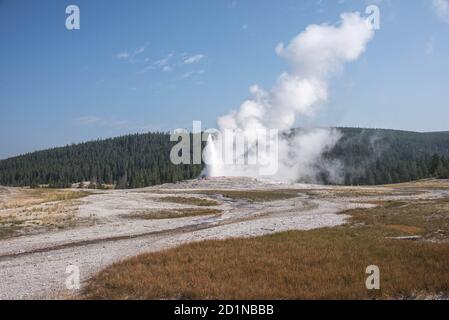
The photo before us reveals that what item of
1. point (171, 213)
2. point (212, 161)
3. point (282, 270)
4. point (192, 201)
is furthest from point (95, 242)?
point (212, 161)

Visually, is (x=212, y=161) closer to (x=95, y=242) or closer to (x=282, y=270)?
(x=95, y=242)

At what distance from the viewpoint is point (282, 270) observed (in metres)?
19.2

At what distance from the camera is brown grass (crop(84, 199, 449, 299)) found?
16.0m

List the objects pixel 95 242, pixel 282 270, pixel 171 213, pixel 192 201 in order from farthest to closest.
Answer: pixel 192 201 < pixel 171 213 < pixel 95 242 < pixel 282 270

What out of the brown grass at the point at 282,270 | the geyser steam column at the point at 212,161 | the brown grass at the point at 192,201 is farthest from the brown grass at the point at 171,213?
the geyser steam column at the point at 212,161

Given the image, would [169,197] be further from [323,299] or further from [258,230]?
[323,299]

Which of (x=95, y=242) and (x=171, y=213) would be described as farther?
(x=171, y=213)

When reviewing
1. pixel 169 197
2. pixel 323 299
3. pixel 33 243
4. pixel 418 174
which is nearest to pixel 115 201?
pixel 169 197

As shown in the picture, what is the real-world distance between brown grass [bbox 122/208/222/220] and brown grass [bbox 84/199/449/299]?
22864mm

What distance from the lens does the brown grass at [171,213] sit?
163 ft

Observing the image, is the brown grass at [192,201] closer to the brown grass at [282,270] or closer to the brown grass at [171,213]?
the brown grass at [171,213]

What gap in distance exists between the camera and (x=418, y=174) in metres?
161

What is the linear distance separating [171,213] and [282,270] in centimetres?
3519

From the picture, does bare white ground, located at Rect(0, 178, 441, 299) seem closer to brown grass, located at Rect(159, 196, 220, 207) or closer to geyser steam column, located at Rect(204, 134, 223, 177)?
brown grass, located at Rect(159, 196, 220, 207)
